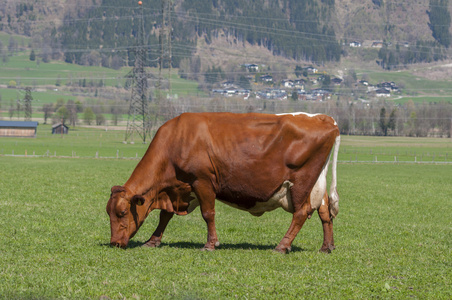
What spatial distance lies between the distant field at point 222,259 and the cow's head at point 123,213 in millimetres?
312

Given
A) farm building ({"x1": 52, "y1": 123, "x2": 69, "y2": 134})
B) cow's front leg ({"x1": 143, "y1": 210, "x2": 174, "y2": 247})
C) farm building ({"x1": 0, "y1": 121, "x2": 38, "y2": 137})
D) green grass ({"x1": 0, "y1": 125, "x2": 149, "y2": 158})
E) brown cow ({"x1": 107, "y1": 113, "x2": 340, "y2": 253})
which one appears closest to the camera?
brown cow ({"x1": 107, "y1": 113, "x2": 340, "y2": 253})

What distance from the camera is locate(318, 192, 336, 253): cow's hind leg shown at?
45.4ft

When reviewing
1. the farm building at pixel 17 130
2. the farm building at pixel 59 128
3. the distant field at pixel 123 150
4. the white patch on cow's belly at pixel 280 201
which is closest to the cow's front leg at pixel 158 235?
the white patch on cow's belly at pixel 280 201

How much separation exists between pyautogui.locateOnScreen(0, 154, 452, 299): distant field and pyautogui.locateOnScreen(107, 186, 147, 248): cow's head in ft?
1.02

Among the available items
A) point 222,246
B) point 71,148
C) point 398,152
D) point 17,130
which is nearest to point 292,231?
point 222,246

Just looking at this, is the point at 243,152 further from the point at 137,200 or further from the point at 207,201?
the point at 137,200

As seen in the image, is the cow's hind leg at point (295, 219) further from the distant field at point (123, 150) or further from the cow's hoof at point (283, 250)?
the distant field at point (123, 150)

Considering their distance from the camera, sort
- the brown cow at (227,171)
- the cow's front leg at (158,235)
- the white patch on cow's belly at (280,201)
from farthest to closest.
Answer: the cow's front leg at (158,235) → the white patch on cow's belly at (280,201) → the brown cow at (227,171)

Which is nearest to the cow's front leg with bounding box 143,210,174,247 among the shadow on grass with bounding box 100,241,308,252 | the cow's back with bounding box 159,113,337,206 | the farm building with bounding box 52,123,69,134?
the shadow on grass with bounding box 100,241,308,252

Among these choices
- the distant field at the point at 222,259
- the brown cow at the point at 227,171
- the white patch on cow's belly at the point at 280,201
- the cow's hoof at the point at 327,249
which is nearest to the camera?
the distant field at the point at 222,259

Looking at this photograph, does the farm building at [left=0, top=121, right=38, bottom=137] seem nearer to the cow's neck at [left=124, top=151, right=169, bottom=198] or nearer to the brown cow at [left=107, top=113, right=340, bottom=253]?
the cow's neck at [left=124, top=151, right=169, bottom=198]

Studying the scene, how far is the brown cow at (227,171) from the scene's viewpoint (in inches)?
522

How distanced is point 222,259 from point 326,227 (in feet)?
9.64

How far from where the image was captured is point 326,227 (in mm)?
13984
